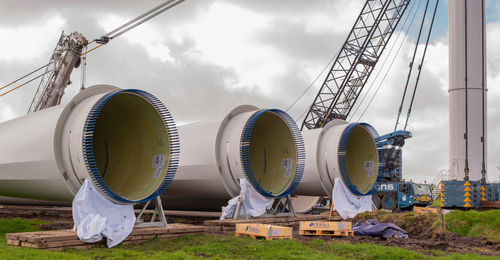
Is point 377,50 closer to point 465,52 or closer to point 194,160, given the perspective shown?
point 465,52

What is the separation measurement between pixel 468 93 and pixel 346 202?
11.9 m

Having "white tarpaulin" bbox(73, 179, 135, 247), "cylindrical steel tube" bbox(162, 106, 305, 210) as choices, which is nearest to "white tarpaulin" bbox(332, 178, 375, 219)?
"cylindrical steel tube" bbox(162, 106, 305, 210)

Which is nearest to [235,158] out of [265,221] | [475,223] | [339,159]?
[265,221]

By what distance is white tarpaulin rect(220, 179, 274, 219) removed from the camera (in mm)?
14359

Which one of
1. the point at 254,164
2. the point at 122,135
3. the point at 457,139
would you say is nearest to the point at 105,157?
the point at 122,135

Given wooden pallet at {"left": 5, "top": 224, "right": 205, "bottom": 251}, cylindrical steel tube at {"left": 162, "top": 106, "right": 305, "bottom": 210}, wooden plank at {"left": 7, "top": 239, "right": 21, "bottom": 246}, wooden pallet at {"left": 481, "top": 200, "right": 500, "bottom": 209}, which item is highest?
cylindrical steel tube at {"left": 162, "top": 106, "right": 305, "bottom": 210}

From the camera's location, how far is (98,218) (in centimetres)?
1005

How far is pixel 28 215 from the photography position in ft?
63.9

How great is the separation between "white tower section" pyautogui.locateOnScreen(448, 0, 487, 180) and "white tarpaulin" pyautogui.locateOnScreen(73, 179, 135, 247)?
19.5 meters

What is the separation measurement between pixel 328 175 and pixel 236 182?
452cm

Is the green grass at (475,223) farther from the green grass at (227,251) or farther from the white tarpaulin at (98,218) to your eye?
the white tarpaulin at (98,218)

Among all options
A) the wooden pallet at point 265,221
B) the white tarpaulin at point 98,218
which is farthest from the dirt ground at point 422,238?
the white tarpaulin at point 98,218

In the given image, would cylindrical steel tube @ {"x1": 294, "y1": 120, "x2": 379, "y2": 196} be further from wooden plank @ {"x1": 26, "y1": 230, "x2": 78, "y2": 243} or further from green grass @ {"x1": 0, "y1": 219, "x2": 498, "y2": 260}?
wooden plank @ {"x1": 26, "y1": 230, "x2": 78, "y2": 243}

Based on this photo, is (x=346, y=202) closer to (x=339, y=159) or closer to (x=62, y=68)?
(x=339, y=159)
